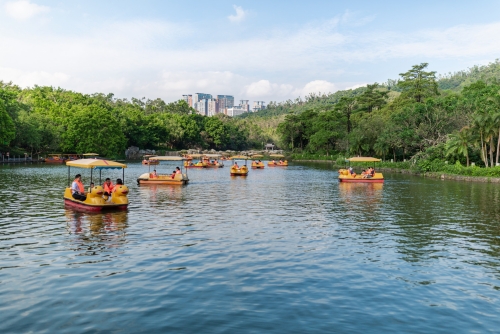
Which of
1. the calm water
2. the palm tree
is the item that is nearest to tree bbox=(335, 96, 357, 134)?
the palm tree

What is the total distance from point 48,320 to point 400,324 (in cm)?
838

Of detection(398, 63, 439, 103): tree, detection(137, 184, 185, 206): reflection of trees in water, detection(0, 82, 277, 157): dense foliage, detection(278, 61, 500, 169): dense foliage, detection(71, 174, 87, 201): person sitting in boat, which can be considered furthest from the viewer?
detection(398, 63, 439, 103): tree

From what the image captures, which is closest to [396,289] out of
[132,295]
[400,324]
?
[400,324]

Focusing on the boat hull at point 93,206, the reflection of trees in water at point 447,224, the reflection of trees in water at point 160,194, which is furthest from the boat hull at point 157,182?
the reflection of trees in water at point 447,224

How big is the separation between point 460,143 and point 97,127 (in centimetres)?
8623

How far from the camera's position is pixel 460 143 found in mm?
57406

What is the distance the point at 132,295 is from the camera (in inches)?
468

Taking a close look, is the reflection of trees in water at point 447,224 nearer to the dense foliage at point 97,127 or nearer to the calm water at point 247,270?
the calm water at point 247,270

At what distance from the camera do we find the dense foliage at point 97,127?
3536 inches

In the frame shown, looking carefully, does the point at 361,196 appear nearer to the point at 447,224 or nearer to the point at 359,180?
the point at 447,224

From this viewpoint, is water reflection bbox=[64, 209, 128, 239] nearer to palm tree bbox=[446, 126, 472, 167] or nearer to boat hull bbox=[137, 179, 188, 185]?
boat hull bbox=[137, 179, 188, 185]

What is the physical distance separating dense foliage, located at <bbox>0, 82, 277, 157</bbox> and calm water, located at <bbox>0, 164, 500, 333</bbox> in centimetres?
6688

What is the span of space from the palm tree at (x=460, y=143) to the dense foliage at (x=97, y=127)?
238 ft

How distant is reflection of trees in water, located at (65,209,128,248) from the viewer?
61.0 feet
